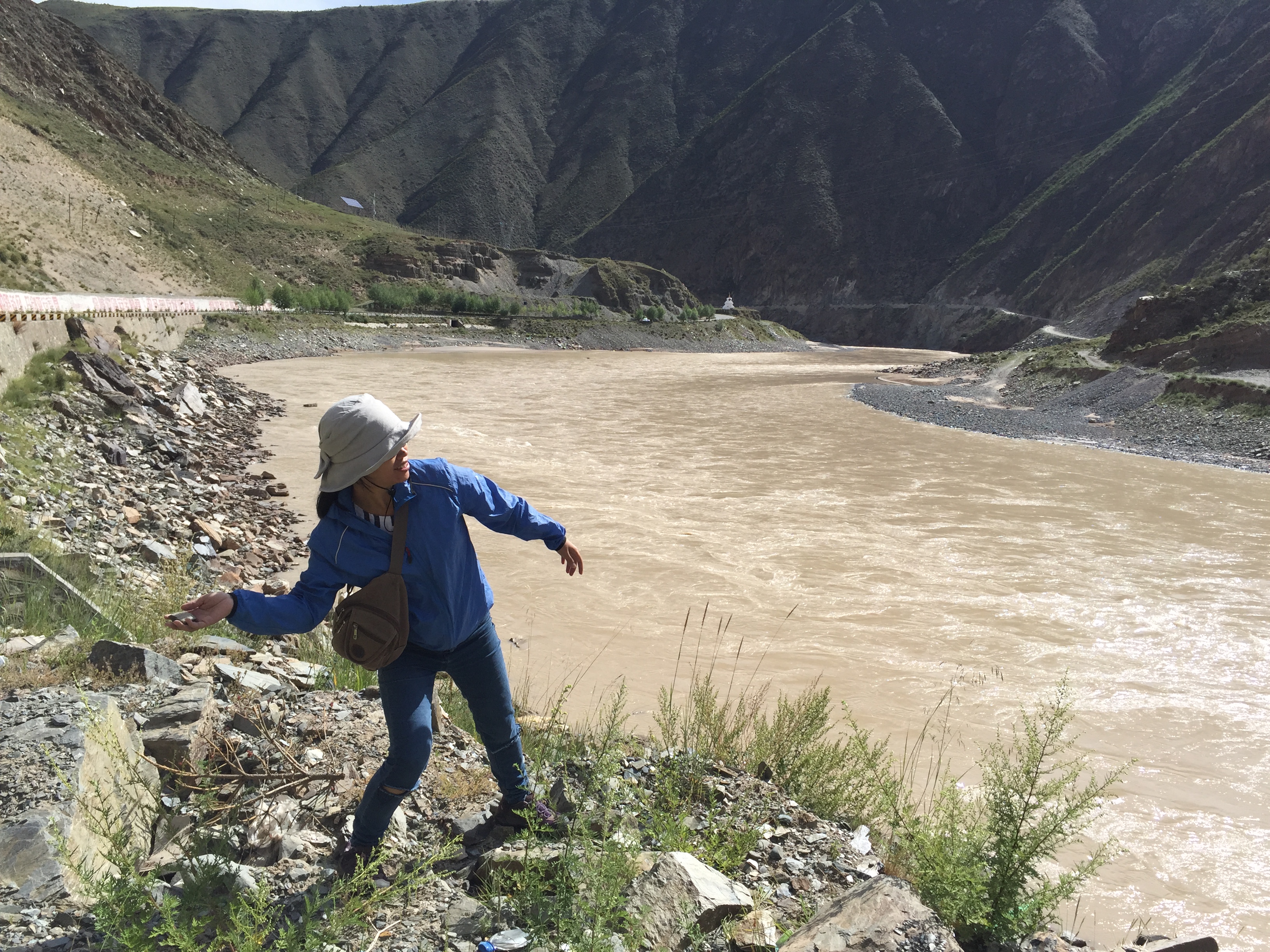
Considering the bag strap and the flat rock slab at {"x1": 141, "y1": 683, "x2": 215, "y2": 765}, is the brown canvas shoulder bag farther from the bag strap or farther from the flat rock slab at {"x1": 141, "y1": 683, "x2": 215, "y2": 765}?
the flat rock slab at {"x1": 141, "y1": 683, "x2": 215, "y2": 765}

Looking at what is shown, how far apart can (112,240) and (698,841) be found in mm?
66127

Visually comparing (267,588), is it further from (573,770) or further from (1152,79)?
(1152,79)

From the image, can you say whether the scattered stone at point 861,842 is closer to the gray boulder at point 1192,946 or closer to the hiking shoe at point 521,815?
the gray boulder at point 1192,946

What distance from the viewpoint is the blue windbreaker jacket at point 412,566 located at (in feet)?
9.82

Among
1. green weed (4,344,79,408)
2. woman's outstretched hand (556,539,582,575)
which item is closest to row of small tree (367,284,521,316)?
green weed (4,344,79,408)

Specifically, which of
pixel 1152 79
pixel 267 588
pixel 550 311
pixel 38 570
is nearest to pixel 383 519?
pixel 38 570

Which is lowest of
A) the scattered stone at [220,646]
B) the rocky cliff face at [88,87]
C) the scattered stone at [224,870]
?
the scattered stone at [220,646]

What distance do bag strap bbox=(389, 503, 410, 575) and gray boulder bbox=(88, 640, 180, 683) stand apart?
191 centimetres

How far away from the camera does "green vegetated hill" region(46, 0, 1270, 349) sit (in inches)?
3440

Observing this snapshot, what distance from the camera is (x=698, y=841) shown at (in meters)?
3.68

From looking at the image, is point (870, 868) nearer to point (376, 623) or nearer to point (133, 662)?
point (376, 623)

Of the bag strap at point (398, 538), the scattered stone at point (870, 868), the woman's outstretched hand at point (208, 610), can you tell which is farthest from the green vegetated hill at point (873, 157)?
the woman's outstretched hand at point (208, 610)

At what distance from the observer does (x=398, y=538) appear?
9.82 feet

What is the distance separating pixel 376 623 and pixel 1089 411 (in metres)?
32.8
